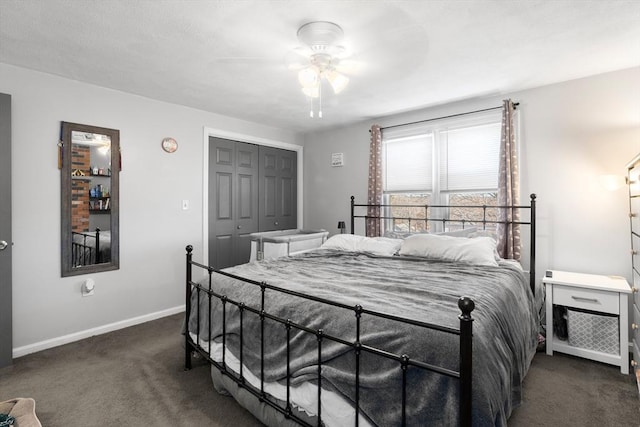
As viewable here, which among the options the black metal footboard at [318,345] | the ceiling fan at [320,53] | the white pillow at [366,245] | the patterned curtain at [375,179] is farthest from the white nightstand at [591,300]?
the ceiling fan at [320,53]

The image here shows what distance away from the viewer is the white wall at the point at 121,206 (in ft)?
8.80

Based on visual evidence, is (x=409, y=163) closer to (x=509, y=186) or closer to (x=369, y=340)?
(x=509, y=186)

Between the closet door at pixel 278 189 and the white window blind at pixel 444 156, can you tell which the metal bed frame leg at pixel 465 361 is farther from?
the closet door at pixel 278 189

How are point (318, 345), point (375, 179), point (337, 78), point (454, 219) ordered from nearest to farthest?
point (318, 345)
point (337, 78)
point (454, 219)
point (375, 179)

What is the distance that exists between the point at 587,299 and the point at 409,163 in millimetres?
2202

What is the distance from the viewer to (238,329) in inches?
77.8

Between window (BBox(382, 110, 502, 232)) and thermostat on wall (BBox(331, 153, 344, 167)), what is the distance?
68cm

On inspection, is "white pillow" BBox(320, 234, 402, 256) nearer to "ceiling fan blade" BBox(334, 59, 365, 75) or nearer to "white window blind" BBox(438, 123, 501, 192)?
"white window blind" BBox(438, 123, 501, 192)

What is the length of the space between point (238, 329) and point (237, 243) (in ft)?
8.07

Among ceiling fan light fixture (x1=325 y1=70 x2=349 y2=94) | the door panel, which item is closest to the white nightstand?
ceiling fan light fixture (x1=325 y1=70 x2=349 y2=94)

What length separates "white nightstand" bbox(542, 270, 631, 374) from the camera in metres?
2.38

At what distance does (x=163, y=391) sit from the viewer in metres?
2.14

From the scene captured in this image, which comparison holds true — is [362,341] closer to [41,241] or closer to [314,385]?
[314,385]

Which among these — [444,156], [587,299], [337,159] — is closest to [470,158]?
[444,156]
